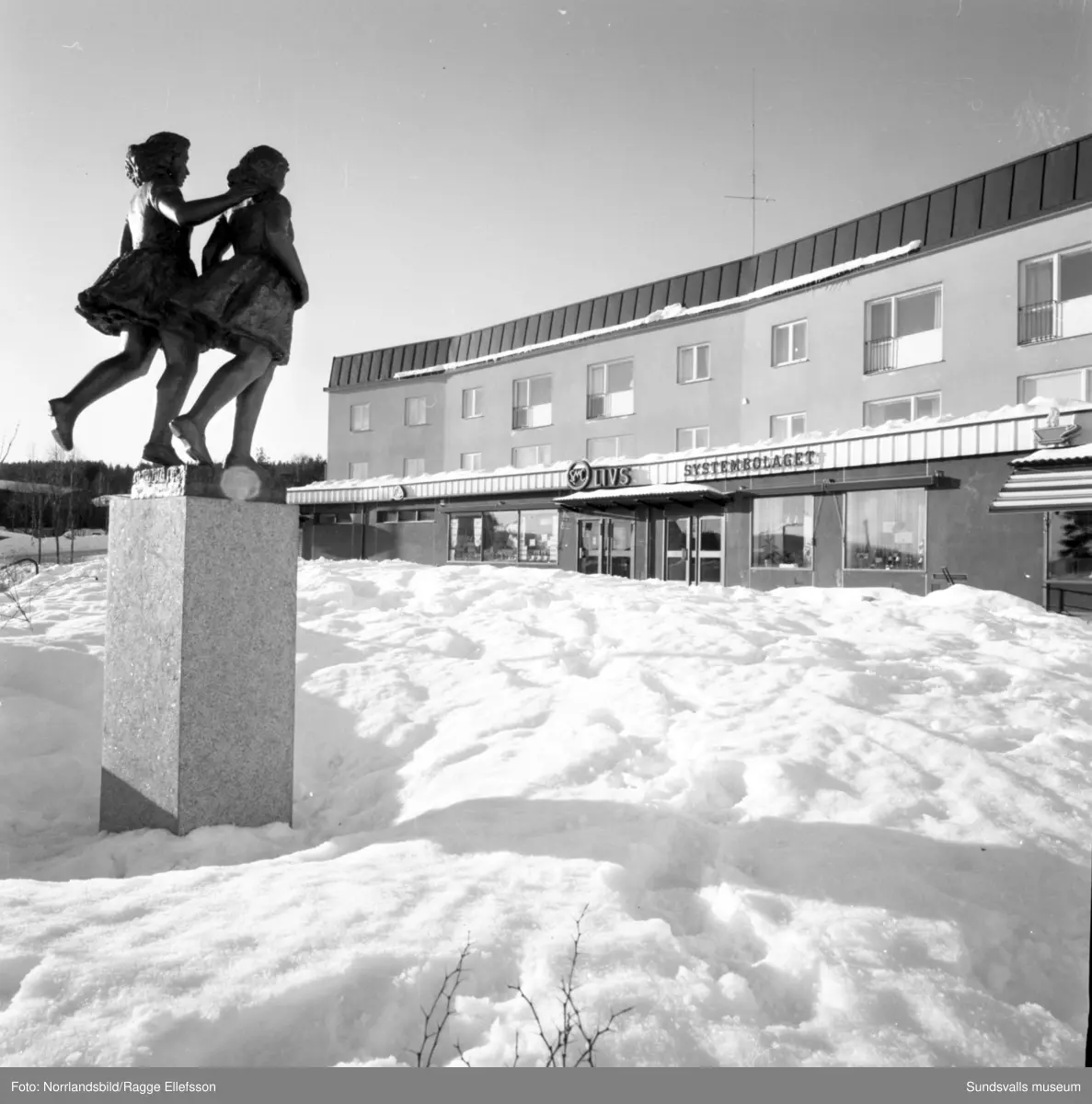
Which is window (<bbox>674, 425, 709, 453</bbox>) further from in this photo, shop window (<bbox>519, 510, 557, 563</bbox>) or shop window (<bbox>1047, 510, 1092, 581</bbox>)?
shop window (<bbox>1047, 510, 1092, 581</bbox>)

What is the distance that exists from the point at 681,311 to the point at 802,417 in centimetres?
504

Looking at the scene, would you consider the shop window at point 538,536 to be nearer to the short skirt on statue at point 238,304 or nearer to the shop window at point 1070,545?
the shop window at point 1070,545

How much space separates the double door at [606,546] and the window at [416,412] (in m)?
11.5

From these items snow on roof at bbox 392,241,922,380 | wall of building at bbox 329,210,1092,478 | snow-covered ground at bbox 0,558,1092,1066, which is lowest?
snow-covered ground at bbox 0,558,1092,1066

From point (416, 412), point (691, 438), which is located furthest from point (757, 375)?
point (416, 412)

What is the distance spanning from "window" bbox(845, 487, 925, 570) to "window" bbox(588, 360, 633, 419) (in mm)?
9783

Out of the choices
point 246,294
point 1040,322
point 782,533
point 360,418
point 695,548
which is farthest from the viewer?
point 360,418

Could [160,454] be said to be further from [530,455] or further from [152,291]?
[530,455]

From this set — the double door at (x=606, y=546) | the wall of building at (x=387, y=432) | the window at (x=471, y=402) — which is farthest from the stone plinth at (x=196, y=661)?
the window at (x=471, y=402)

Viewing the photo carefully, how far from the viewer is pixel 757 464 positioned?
55.4ft

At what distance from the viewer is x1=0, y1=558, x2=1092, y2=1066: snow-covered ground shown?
208 cm

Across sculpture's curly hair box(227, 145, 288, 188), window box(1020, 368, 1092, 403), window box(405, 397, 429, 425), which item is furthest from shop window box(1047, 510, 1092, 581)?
window box(405, 397, 429, 425)

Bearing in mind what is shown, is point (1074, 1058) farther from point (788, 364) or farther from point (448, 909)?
point (788, 364)

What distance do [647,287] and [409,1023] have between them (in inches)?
967
